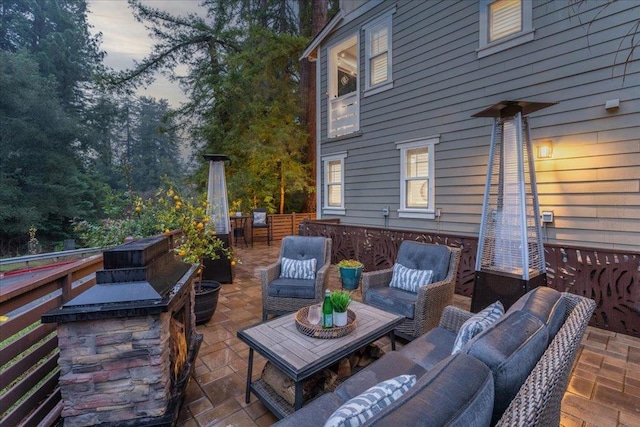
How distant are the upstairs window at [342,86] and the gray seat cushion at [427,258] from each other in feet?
13.0

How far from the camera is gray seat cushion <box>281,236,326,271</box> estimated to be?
3842 millimetres

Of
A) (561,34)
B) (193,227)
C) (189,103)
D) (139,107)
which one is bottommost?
(193,227)

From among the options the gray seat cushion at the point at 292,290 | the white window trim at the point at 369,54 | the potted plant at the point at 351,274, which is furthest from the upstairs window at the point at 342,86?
the gray seat cushion at the point at 292,290

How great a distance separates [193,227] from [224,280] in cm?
165

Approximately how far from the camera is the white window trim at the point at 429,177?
5.29 m

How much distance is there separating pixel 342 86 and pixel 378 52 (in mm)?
1229

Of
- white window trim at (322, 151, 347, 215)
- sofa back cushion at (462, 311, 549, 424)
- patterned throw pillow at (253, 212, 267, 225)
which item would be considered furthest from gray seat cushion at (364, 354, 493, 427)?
patterned throw pillow at (253, 212, 267, 225)

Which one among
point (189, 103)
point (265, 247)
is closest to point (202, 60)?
point (189, 103)

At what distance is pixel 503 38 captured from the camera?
4406mm

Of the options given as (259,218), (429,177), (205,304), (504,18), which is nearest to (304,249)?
(205,304)

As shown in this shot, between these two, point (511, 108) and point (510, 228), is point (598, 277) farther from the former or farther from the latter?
point (511, 108)

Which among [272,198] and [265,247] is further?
[272,198]

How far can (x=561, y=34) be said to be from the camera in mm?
3906

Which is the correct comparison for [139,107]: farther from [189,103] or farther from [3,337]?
[3,337]
